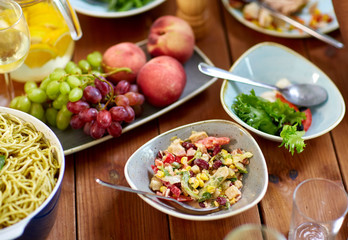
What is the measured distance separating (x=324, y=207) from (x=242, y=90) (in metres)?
0.44

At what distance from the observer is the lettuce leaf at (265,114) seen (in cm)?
122

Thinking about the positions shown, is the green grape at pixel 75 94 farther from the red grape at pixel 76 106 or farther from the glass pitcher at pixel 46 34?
the glass pitcher at pixel 46 34

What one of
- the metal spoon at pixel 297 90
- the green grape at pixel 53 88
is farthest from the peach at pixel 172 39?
the green grape at pixel 53 88

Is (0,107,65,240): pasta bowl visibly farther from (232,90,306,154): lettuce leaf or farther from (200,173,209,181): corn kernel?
(232,90,306,154): lettuce leaf

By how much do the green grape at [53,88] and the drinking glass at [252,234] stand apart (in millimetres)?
657

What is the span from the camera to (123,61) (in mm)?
1383

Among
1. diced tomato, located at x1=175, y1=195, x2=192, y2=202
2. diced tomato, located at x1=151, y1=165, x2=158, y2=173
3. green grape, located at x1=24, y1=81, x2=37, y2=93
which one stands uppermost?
green grape, located at x1=24, y1=81, x2=37, y2=93

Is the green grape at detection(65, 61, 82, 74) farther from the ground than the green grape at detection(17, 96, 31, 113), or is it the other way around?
the green grape at detection(65, 61, 82, 74)

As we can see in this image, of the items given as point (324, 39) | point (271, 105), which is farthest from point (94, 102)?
point (324, 39)

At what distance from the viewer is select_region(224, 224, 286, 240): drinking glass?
0.84 m

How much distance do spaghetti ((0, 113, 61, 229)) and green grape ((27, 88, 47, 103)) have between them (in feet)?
0.51

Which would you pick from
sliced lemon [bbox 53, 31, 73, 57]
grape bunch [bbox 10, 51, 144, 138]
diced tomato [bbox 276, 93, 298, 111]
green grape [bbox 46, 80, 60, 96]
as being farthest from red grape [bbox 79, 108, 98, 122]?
diced tomato [bbox 276, 93, 298, 111]

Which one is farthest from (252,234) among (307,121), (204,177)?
(307,121)

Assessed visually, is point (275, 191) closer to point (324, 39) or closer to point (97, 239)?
point (97, 239)
